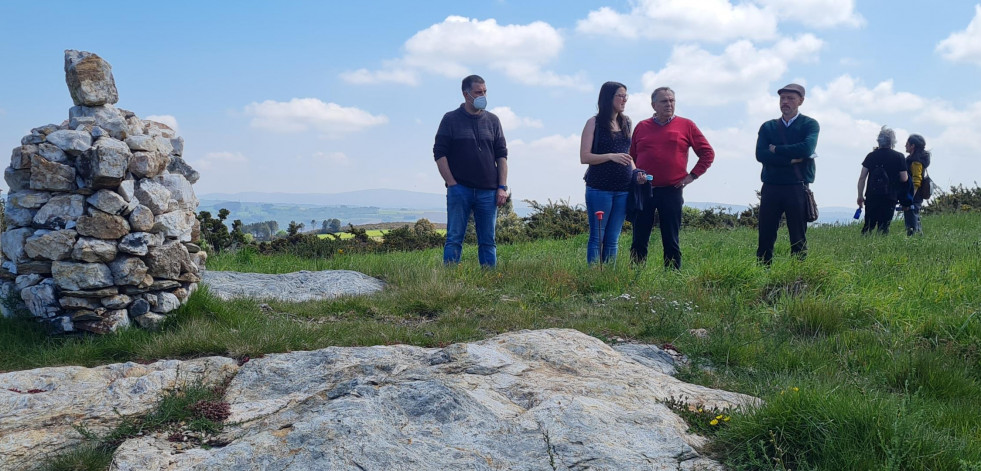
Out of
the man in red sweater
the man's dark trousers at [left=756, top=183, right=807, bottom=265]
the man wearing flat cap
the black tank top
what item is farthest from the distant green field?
the man wearing flat cap

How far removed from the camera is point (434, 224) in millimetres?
16062

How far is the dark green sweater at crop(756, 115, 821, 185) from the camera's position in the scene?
7070 mm

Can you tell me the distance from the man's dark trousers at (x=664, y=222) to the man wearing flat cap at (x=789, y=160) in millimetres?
919

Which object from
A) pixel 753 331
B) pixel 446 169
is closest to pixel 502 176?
pixel 446 169

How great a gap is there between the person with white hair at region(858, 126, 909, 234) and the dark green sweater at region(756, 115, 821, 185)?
4.24 metres

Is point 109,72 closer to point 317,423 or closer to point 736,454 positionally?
point 317,423

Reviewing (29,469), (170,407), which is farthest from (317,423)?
(29,469)

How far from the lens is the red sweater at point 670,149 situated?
7.28m

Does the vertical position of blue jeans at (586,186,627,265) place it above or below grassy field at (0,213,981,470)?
above

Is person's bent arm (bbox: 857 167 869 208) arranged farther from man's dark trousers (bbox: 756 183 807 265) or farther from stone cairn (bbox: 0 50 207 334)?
stone cairn (bbox: 0 50 207 334)

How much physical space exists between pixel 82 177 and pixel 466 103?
3.76m

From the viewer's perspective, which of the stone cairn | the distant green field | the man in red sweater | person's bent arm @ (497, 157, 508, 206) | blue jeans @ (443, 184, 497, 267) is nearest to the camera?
the stone cairn

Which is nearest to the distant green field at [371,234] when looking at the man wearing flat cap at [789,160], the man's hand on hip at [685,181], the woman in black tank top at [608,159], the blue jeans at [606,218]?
the blue jeans at [606,218]

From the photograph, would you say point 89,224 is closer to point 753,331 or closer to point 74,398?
point 74,398
